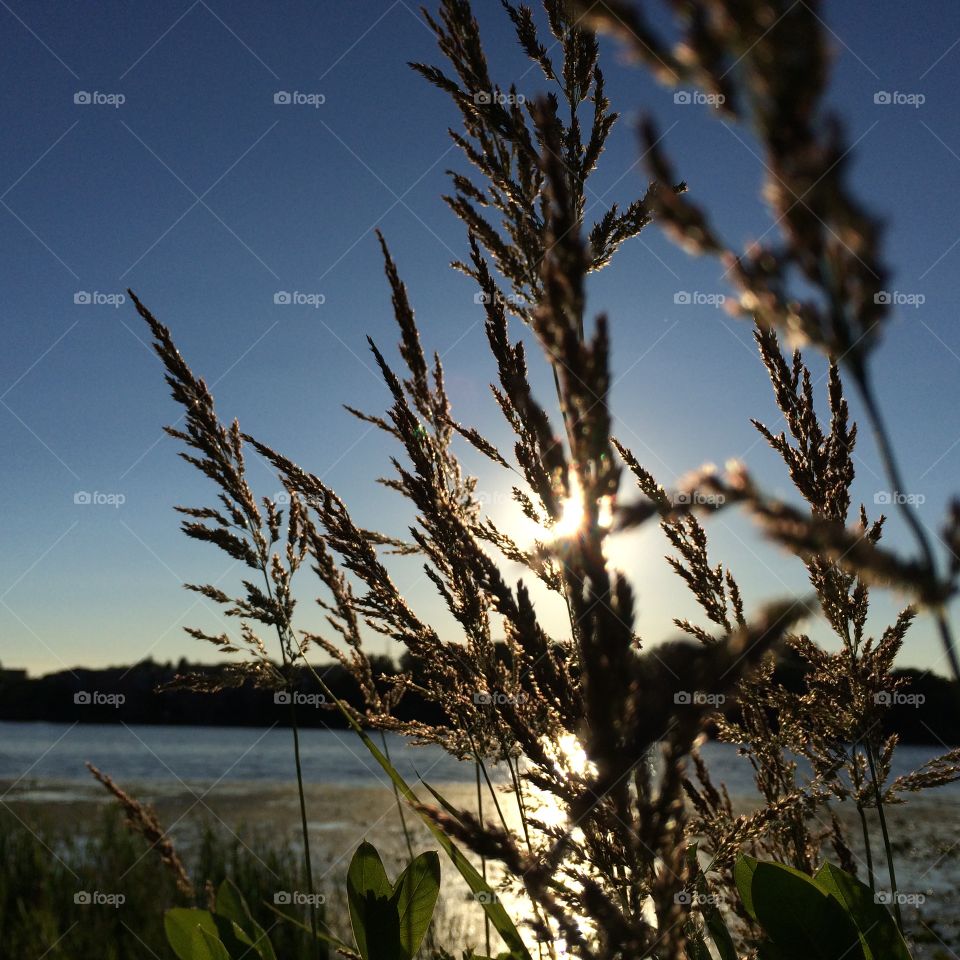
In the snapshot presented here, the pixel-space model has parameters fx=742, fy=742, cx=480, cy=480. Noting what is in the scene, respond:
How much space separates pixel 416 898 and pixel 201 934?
58cm

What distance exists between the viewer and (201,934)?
195 centimetres

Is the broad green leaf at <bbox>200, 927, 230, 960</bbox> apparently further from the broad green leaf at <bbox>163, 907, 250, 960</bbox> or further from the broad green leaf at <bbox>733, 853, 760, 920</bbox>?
the broad green leaf at <bbox>733, 853, 760, 920</bbox>

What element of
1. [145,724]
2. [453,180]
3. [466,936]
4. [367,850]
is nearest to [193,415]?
[453,180]

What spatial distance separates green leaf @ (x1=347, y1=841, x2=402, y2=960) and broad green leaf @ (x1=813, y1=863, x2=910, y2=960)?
104 centimetres

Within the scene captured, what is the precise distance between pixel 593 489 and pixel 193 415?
76.3 inches

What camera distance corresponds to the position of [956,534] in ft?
2.12

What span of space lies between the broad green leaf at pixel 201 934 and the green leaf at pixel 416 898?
42 cm

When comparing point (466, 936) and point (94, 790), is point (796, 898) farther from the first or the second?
point (94, 790)

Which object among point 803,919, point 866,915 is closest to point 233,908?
point 803,919
